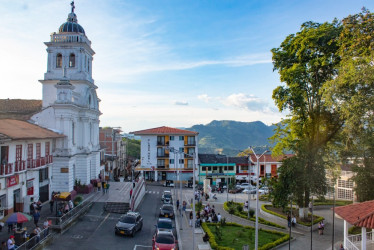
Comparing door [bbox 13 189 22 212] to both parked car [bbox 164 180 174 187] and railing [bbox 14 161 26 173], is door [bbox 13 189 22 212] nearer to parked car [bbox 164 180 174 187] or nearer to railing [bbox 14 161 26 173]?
railing [bbox 14 161 26 173]

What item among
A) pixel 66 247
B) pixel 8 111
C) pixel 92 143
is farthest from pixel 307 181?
pixel 8 111

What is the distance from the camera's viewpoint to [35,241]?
2094 cm

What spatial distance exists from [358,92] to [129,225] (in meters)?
21.3

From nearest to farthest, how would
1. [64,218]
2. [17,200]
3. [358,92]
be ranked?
[358,92]
[64,218]
[17,200]

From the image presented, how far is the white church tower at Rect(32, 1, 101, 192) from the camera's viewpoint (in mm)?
38875

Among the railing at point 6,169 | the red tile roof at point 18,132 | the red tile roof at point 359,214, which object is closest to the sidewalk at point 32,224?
the railing at point 6,169

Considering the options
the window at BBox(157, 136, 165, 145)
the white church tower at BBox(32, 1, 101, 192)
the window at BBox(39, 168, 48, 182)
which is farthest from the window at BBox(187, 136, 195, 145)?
the window at BBox(39, 168, 48, 182)

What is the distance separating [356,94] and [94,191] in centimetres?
3384

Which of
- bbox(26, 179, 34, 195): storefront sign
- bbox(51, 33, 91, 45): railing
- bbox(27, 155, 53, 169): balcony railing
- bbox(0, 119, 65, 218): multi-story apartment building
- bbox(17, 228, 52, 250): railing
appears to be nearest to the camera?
bbox(17, 228, 52, 250): railing

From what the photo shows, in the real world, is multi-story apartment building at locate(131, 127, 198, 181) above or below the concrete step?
above

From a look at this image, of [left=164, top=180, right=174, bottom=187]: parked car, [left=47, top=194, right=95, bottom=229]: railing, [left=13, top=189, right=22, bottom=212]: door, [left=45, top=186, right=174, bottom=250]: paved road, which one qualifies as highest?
[left=13, top=189, right=22, bottom=212]: door

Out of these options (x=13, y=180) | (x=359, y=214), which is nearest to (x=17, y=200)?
(x=13, y=180)

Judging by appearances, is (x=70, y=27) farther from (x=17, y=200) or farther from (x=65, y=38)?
(x=17, y=200)

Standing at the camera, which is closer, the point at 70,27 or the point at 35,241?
the point at 35,241
